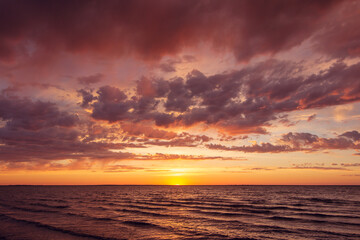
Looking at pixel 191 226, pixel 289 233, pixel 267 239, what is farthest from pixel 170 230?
pixel 289 233

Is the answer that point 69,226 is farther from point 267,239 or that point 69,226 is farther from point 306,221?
point 306,221

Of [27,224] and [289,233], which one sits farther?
[27,224]

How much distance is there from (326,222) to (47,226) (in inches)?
1259

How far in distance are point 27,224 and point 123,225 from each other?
10.2 m

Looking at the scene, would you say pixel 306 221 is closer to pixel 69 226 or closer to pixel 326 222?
pixel 326 222

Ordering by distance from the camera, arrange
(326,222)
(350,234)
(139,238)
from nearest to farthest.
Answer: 1. (139,238)
2. (350,234)
3. (326,222)

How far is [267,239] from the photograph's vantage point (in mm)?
21531

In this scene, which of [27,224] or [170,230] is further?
[27,224]

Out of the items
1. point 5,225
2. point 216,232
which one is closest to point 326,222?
point 216,232

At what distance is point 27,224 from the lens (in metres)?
26.5

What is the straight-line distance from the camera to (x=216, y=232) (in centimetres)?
2398

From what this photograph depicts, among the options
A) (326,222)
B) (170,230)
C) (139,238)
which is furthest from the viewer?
(326,222)

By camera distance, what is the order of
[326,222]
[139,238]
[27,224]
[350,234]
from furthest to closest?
1. [326,222]
2. [27,224]
3. [350,234]
4. [139,238]

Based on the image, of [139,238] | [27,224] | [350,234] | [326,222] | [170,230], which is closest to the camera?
[139,238]
